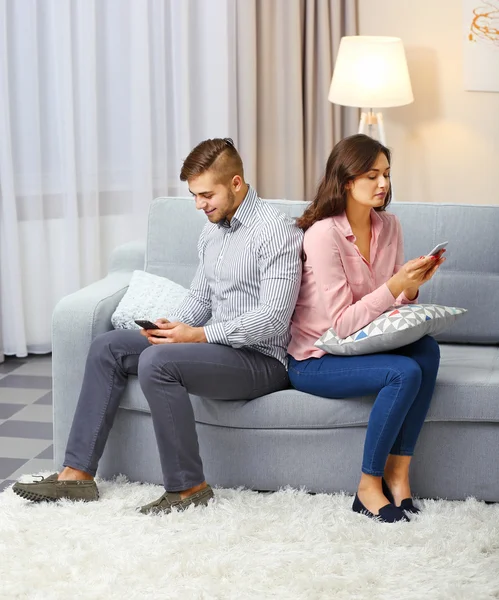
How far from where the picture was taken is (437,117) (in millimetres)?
4848

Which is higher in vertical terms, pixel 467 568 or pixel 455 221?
pixel 455 221

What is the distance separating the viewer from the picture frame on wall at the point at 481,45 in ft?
15.3

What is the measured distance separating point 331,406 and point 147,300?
27.4 inches

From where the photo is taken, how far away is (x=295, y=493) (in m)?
2.72

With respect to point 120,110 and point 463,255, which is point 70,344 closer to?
point 463,255

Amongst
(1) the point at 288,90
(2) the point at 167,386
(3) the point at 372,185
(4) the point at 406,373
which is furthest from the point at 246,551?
(1) the point at 288,90

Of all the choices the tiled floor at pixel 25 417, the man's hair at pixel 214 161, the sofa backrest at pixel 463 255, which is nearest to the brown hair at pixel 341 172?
the man's hair at pixel 214 161

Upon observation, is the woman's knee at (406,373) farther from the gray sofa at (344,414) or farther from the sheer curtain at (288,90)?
the sheer curtain at (288,90)

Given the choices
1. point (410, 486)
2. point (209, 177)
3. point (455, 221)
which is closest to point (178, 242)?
point (209, 177)

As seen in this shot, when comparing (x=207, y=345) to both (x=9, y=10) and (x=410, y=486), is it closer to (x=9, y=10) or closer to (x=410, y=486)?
(x=410, y=486)

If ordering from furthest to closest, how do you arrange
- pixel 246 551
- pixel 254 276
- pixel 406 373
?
pixel 254 276 → pixel 406 373 → pixel 246 551

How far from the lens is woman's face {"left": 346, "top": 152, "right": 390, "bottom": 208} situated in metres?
2.67

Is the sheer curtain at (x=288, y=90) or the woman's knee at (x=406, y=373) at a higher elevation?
the sheer curtain at (x=288, y=90)

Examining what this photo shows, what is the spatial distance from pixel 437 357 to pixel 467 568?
2.01 ft
